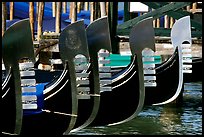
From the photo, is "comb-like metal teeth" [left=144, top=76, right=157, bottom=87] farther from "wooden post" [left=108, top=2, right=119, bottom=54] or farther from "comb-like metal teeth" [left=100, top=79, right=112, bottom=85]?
"wooden post" [left=108, top=2, right=119, bottom=54]

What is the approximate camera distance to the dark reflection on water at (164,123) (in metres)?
7.19

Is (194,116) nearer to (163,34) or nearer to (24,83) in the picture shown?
(163,34)

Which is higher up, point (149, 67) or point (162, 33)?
point (162, 33)

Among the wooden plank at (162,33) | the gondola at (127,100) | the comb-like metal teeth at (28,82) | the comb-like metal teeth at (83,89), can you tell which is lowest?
the gondola at (127,100)

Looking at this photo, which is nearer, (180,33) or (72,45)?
(72,45)

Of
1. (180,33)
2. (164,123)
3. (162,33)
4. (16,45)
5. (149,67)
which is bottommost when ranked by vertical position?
(164,123)

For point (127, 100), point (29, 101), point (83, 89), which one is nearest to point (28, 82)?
point (29, 101)

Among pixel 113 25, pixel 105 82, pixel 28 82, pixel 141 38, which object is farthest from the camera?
pixel 113 25

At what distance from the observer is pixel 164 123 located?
7742mm

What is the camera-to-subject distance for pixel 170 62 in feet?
20.1

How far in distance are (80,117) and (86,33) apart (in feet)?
2.27

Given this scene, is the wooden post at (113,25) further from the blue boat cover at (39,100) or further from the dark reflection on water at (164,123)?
the blue boat cover at (39,100)

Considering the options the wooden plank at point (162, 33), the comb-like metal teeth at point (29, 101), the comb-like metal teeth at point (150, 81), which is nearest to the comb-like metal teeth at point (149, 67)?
the comb-like metal teeth at point (150, 81)

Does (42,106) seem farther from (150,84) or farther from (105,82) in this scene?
(150,84)
